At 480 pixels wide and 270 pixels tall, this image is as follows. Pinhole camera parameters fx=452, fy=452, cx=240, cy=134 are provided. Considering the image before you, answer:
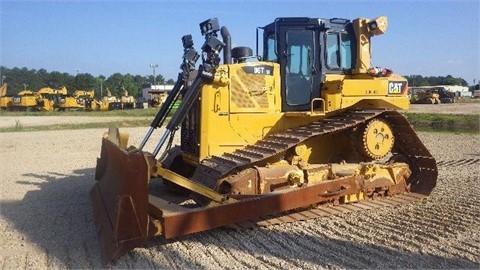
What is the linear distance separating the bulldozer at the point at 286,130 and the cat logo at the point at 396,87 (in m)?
0.02

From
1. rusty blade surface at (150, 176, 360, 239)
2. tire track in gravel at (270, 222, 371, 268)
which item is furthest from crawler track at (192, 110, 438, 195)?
tire track in gravel at (270, 222, 371, 268)

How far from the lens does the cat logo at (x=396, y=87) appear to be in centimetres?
770

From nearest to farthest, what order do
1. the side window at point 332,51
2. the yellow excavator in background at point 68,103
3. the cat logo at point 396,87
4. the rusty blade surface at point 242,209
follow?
the rusty blade surface at point 242,209
the side window at point 332,51
the cat logo at point 396,87
the yellow excavator in background at point 68,103

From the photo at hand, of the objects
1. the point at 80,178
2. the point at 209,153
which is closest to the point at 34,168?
the point at 80,178

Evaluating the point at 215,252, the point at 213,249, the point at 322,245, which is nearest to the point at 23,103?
the point at 213,249

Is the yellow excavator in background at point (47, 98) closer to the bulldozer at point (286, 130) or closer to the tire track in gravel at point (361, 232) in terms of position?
the bulldozer at point (286, 130)

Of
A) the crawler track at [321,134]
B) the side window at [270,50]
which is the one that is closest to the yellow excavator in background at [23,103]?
the side window at [270,50]

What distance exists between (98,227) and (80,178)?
16.0 feet

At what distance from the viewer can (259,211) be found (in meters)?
5.79

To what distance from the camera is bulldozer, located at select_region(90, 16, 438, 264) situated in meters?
6.30

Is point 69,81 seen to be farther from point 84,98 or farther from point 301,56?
point 301,56

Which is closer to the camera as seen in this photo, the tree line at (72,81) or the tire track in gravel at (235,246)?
the tire track in gravel at (235,246)

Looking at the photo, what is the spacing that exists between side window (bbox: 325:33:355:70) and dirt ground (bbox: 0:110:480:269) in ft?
8.26

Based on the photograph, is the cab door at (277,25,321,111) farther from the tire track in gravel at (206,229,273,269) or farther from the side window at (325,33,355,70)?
the tire track in gravel at (206,229,273,269)
